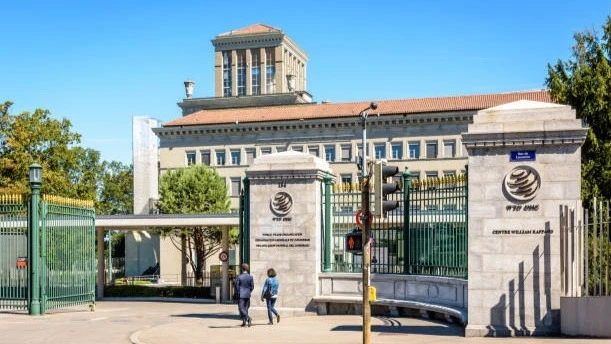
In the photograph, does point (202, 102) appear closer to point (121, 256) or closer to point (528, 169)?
point (121, 256)

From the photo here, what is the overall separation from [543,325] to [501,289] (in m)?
1.00

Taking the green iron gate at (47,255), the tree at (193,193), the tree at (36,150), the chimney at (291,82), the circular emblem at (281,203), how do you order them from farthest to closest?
the chimney at (291,82) → the tree at (193,193) → the tree at (36,150) → the green iron gate at (47,255) → the circular emblem at (281,203)

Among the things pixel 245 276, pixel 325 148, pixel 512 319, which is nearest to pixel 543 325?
pixel 512 319

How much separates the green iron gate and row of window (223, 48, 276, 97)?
246 ft

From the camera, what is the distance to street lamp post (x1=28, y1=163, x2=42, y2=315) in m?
24.8

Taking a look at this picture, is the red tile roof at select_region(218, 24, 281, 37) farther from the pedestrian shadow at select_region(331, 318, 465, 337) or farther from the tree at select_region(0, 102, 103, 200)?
the pedestrian shadow at select_region(331, 318, 465, 337)

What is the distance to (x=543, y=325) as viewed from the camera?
634 inches

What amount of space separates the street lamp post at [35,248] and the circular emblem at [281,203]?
7.30 metres

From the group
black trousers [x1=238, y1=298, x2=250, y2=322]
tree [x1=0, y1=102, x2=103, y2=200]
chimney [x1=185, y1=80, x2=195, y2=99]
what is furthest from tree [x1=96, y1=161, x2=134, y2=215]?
black trousers [x1=238, y1=298, x2=250, y2=322]

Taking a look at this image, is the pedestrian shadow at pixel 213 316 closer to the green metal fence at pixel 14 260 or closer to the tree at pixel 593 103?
the green metal fence at pixel 14 260

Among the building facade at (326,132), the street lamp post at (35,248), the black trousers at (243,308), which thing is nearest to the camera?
the black trousers at (243,308)

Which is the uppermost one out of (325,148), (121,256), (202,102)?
(202,102)

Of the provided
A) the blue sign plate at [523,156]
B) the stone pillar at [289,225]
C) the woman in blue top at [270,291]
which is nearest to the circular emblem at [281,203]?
the stone pillar at [289,225]

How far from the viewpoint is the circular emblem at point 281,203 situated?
22188mm
